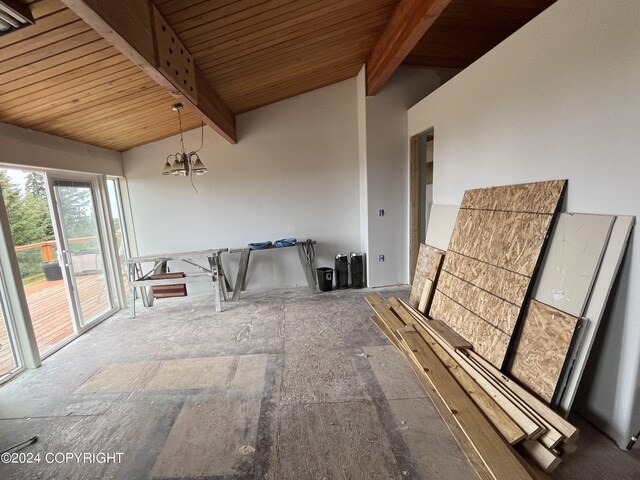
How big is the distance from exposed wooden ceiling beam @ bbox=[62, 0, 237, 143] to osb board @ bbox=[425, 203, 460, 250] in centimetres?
302

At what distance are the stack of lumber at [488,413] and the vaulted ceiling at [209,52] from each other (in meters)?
2.84

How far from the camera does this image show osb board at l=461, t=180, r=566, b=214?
206cm

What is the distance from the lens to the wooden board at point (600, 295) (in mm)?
1641

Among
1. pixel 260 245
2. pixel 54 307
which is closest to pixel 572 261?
pixel 260 245

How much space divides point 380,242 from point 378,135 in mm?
1701

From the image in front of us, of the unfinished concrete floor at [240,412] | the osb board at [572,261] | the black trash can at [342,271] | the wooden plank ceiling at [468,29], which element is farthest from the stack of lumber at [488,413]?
the wooden plank ceiling at [468,29]

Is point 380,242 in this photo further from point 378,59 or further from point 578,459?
point 578,459

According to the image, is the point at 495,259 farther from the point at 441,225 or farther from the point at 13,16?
the point at 13,16

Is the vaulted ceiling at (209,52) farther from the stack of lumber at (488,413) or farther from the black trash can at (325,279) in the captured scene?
the stack of lumber at (488,413)

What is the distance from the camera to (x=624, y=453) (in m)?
1.68

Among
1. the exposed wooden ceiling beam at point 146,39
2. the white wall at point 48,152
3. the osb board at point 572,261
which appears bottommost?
the osb board at point 572,261

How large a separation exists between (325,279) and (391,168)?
2.10m

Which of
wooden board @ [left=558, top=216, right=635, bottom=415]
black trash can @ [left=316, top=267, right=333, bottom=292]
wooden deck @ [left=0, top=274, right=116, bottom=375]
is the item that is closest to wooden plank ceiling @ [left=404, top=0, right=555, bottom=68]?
wooden board @ [left=558, top=216, right=635, bottom=415]

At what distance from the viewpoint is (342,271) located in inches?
193
